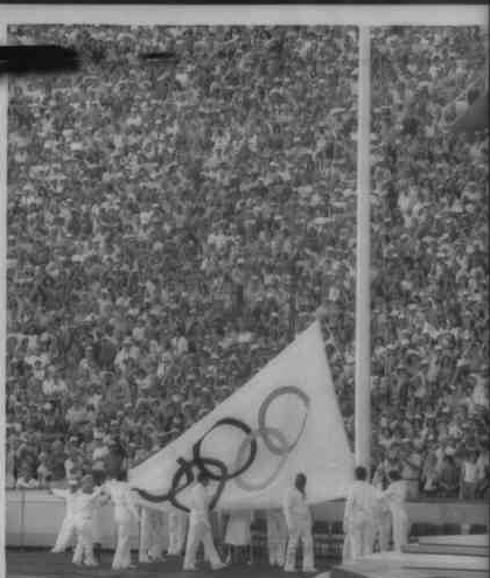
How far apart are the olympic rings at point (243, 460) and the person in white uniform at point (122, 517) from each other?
0.04 m

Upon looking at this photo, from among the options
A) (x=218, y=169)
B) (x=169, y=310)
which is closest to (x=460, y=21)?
(x=218, y=169)

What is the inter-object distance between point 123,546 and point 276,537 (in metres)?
0.45

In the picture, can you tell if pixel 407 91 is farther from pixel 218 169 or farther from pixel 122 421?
pixel 122 421

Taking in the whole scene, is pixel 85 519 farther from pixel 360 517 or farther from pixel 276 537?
pixel 360 517

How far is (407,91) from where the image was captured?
5605mm

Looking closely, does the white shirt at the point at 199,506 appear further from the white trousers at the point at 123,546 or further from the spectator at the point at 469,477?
the spectator at the point at 469,477

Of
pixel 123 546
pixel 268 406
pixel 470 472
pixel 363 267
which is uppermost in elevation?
pixel 363 267

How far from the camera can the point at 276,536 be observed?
18.5 feet

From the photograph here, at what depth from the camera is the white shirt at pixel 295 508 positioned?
5.64m

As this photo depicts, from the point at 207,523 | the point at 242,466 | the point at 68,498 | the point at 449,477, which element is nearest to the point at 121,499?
the point at 68,498

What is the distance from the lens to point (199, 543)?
222 inches

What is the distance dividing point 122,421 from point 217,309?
1.40 feet

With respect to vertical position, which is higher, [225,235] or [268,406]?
[225,235]

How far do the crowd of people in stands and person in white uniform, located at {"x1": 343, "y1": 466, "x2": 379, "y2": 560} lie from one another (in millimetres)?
88
